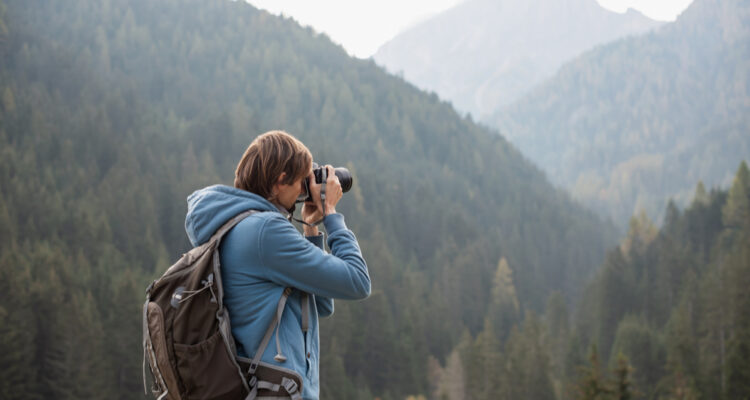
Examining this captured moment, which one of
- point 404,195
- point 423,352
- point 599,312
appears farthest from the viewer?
point 404,195

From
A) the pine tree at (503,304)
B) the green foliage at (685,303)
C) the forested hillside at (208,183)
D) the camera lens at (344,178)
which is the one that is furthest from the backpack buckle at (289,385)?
the pine tree at (503,304)

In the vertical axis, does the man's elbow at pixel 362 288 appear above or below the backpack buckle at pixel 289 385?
above

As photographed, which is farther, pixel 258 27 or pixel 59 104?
pixel 258 27

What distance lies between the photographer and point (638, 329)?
6544 cm

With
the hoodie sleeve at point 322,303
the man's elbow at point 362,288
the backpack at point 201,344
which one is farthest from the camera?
the hoodie sleeve at point 322,303

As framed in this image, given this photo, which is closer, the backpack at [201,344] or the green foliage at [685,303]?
the backpack at [201,344]

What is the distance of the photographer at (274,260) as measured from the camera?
2.85 m

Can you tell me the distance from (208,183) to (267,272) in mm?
92988

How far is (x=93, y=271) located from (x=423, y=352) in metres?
36.1

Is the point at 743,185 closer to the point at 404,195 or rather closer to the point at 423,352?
the point at 423,352

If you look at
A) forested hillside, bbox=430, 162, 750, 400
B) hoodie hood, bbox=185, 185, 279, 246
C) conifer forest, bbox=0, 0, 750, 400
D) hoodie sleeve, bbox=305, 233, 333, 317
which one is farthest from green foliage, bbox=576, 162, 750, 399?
hoodie hood, bbox=185, 185, 279, 246

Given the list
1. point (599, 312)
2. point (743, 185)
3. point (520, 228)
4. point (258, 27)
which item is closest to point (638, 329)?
point (599, 312)

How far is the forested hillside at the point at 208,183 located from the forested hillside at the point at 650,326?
928 cm

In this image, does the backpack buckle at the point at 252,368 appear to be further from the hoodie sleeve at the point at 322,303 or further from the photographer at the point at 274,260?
the hoodie sleeve at the point at 322,303
